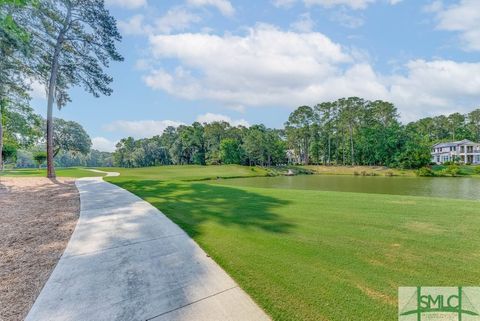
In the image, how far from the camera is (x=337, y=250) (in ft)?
11.5

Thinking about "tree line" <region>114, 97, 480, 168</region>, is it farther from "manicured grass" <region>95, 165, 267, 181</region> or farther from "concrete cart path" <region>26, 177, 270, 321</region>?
"concrete cart path" <region>26, 177, 270, 321</region>

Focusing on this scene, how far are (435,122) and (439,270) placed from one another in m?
79.7

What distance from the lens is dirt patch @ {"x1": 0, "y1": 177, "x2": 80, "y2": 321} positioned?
2512 millimetres

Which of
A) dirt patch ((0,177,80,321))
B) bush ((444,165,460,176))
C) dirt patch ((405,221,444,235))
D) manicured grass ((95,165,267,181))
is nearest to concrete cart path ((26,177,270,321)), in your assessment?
dirt patch ((0,177,80,321))

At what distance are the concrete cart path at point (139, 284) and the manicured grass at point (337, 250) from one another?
0.28 m

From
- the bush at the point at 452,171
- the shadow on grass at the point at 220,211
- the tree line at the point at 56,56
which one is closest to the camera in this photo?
the shadow on grass at the point at 220,211

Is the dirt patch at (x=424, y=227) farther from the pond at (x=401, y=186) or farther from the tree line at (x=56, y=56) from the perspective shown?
the tree line at (x=56, y=56)

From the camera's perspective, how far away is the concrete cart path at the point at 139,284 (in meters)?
2.18

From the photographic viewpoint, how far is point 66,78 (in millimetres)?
14562

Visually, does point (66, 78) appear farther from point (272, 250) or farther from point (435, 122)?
point (435, 122)

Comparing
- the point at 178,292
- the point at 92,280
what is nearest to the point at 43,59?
the point at 92,280

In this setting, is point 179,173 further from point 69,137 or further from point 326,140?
point 326,140

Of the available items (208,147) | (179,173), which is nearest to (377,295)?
(179,173)

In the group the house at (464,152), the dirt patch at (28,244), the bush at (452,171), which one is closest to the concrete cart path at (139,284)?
the dirt patch at (28,244)
